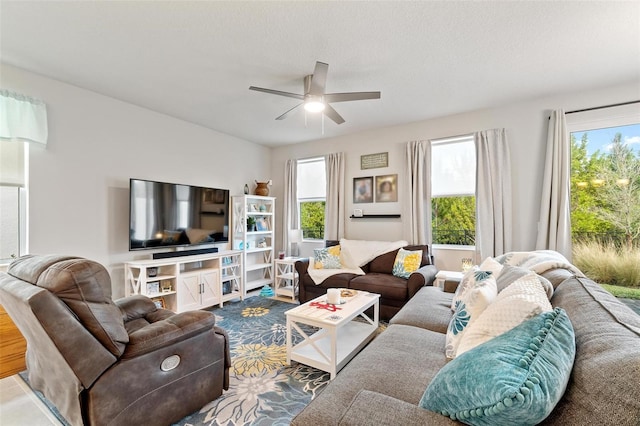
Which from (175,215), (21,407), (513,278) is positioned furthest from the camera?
(175,215)

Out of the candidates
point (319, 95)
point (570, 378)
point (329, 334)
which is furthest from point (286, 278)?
point (570, 378)

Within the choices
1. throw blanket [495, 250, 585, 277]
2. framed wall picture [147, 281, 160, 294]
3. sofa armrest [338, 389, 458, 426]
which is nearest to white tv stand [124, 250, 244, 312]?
framed wall picture [147, 281, 160, 294]

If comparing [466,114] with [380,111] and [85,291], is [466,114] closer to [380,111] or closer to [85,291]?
[380,111]

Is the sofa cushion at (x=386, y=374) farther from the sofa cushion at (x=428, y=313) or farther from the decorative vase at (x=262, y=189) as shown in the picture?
the decorative vase at (x=262, y=189)

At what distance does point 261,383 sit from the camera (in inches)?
83.7

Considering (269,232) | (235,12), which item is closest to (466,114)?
(235,12)

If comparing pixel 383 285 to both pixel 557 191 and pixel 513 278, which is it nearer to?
pixel 513 278

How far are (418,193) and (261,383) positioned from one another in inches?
123

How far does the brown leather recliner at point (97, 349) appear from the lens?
1298 mm

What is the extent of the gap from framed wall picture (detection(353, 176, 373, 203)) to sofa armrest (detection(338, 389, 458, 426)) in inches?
148

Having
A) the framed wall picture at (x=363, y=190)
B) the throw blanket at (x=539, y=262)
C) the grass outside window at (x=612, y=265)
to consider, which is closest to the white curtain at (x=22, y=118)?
the framed wall picture at (x=363, y=190)

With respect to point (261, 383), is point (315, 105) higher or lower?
higher

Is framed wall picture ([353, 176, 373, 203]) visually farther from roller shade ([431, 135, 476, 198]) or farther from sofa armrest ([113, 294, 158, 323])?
sofa armrest ([113, 294, 158, 323])

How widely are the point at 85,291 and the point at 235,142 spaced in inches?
153
